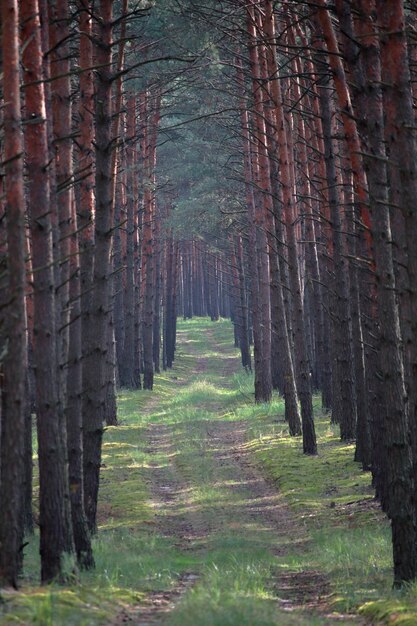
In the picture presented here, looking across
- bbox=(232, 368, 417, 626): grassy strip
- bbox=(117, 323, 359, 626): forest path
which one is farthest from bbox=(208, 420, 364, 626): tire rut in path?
bbox=(232, 368, 417, 626): grassy strip

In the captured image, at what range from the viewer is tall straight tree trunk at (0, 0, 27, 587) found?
7.99 m

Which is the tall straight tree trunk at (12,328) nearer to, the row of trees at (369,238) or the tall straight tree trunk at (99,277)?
the row of trees at (369,238)

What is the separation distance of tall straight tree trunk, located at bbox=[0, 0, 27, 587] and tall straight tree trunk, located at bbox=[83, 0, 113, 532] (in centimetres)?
361

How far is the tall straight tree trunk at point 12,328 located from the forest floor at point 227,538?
57 centimetres

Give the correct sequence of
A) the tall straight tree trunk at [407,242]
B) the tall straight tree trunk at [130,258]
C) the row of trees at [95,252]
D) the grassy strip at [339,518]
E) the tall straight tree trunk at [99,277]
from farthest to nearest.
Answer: the tall straight tree trunk at [130,258]
the tall straight tree trunk at [99,277]
the grassy strip at [339,518]
the tall straight tree trunk at [407,242]
the row of trees at [95,252]

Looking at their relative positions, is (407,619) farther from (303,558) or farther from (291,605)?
(303,558)

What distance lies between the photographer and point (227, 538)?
1250 cm

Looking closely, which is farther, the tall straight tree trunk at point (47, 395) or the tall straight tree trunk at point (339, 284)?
the tall straight tree trunk at point (339, 284)

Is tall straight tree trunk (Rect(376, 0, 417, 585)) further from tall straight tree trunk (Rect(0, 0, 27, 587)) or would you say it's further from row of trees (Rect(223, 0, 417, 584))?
tall straight tree trunk (Rect(0, 0, 27, 587))

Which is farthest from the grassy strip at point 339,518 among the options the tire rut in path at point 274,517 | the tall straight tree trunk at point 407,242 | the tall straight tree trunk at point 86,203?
the tall straight tree trunk at point 86,203

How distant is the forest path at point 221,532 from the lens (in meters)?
7.94

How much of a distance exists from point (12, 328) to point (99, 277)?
425 centimetres

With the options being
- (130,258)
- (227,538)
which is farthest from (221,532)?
(130,258)

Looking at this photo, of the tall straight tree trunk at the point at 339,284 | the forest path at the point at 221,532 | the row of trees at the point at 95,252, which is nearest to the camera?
the forest path at the point at 221,532
